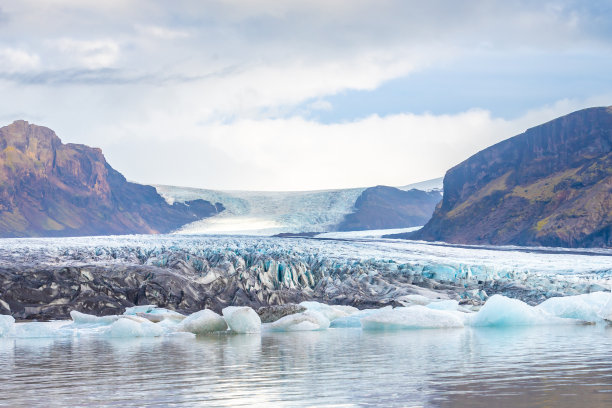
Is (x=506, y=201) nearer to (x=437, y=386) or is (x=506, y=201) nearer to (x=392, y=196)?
(x=392, y=196)

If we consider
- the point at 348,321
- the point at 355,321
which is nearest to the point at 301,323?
the point at 348,321

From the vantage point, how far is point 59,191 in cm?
8656

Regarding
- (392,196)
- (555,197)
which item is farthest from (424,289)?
(392,196)

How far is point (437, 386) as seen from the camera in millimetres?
7312

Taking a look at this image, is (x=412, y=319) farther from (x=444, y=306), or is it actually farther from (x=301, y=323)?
(x=444, y=306)

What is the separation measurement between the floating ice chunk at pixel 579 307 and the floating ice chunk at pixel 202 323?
8.02m

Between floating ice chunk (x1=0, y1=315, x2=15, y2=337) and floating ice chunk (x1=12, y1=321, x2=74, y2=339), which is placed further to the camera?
floating ice chunk (x1=12, y1=321, x2=74, y2=339)

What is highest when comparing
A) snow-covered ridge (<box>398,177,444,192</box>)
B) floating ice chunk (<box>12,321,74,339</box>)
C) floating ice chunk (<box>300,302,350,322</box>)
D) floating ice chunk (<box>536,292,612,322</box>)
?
snow-covered ridge (<box>398,177,444,192</box>)

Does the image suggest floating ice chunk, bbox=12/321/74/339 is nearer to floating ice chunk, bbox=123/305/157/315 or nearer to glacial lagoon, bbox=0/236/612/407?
glacial lagoon, bbox=0/236/612/407

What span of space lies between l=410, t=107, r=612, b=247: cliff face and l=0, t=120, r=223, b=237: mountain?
31951 mm

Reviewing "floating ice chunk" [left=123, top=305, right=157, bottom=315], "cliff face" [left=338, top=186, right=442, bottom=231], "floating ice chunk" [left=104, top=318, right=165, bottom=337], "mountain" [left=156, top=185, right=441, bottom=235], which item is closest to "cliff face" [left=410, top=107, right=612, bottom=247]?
"cliff face" [left=338, top=186, right=442, bottom=231]

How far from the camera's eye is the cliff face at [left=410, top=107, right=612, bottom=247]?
5447 centimetres

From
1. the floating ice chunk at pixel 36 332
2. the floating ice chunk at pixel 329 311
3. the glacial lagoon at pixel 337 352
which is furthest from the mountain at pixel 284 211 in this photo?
the floating ice chunk at pixel 36 332

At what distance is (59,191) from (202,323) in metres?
75.0
